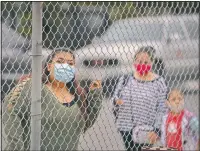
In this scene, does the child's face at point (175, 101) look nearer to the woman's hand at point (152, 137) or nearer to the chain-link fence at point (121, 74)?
the chain-link fence at point (121, 74)

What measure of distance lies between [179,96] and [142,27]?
0.62m

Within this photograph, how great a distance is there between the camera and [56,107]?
129 inches

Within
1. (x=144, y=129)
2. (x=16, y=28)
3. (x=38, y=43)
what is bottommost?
(x=144, y=129)

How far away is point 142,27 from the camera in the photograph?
432 centimetres

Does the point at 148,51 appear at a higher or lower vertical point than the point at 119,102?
higher

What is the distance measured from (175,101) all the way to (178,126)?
20cm

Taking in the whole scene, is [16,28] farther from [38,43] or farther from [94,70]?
[38,43]

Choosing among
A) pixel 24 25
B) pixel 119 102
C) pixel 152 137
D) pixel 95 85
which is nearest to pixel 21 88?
pixel 95 85

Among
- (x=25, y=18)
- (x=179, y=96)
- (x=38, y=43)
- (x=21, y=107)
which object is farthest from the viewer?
(x=179, y=96)

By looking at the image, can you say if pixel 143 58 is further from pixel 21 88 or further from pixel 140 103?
pixel 21 88

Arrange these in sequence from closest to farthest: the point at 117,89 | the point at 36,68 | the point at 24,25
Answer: the point at 36,68, the point at 24,25, the point at 117,89

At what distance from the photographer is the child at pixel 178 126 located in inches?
164

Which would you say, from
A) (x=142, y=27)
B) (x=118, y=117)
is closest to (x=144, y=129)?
(x=118, y=117)

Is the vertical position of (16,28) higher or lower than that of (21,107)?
higher
